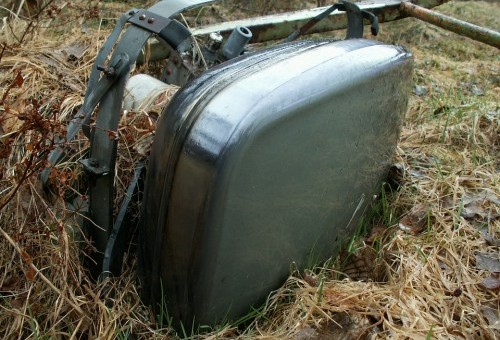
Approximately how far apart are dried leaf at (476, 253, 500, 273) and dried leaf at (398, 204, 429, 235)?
266 millimetres

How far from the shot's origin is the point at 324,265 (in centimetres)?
216

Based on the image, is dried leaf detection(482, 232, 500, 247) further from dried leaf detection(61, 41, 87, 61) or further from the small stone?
dried leaf detection(61, 41, 87, 61)

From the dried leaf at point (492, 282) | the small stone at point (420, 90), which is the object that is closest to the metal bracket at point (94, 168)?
the dried leaf at point (492, 282)

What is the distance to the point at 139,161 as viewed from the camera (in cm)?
214

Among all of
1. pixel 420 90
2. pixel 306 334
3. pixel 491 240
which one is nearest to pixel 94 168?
pixel 306 334

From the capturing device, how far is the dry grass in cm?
185

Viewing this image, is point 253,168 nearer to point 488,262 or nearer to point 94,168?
point 94,168

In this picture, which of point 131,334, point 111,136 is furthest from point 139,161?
point 131,334

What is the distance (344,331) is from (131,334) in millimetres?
692

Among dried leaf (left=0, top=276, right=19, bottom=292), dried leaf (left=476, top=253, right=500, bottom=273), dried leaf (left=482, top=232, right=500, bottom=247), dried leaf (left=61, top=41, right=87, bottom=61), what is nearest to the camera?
dried leaf (left=0, top=276, right=19, bottom=292)

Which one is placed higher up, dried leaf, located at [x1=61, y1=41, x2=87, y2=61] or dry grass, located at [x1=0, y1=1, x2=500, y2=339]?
dried leaf, located at [x1=61, y1=41, x2=87, y2=61]

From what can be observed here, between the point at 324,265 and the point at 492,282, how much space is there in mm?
650

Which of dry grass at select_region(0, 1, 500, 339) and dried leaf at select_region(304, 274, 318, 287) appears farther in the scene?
dried leaf at select_region(304, 274, 318, 287)

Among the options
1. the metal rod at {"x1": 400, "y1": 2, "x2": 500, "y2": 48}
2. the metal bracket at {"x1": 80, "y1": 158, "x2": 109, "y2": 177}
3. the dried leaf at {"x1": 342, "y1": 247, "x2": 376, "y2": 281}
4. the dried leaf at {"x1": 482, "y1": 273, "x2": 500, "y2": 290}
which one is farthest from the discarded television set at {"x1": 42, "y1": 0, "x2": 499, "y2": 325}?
the metal rod at {"x1": 400, "y1": 2, "x2": 500, "y2": 48}
